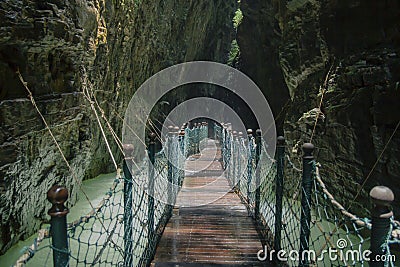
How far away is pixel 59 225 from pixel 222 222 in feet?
10.1

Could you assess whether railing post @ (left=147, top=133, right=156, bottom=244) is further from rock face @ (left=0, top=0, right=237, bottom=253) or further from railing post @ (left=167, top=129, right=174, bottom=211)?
rock face @ (left=0, top=0, right=237, bottom=253)

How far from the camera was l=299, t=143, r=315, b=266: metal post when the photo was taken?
2.38 m

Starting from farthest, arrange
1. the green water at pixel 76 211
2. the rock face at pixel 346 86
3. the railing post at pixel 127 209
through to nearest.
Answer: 1. the rock face at pixel 346 86
2. the green water at pixel 76 211
3. the railing post at pixel 127 209

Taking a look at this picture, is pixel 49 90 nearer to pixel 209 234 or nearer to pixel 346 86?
pixel 209 234

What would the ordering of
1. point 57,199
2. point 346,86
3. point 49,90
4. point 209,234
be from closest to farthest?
1. point 57,199
2. point 209,234
3. point 49,90
4. point 346,86

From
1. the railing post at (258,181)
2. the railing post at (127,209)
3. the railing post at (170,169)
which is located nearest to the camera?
the railing post at (127,209)

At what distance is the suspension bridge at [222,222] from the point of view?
1.41 m

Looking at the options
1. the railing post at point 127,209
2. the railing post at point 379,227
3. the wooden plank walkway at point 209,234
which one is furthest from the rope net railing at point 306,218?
the railing post at point 127,209

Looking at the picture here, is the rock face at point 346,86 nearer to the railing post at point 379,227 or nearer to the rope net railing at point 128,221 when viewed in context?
the rope net railing at point 128,221

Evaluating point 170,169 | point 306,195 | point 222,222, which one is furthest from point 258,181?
point 306,195

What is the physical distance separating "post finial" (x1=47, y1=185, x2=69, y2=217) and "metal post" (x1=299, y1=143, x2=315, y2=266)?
1683mm

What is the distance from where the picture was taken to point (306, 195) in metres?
2.43

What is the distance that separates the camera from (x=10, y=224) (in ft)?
13.1

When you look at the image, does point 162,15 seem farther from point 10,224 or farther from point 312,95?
point 10,224
